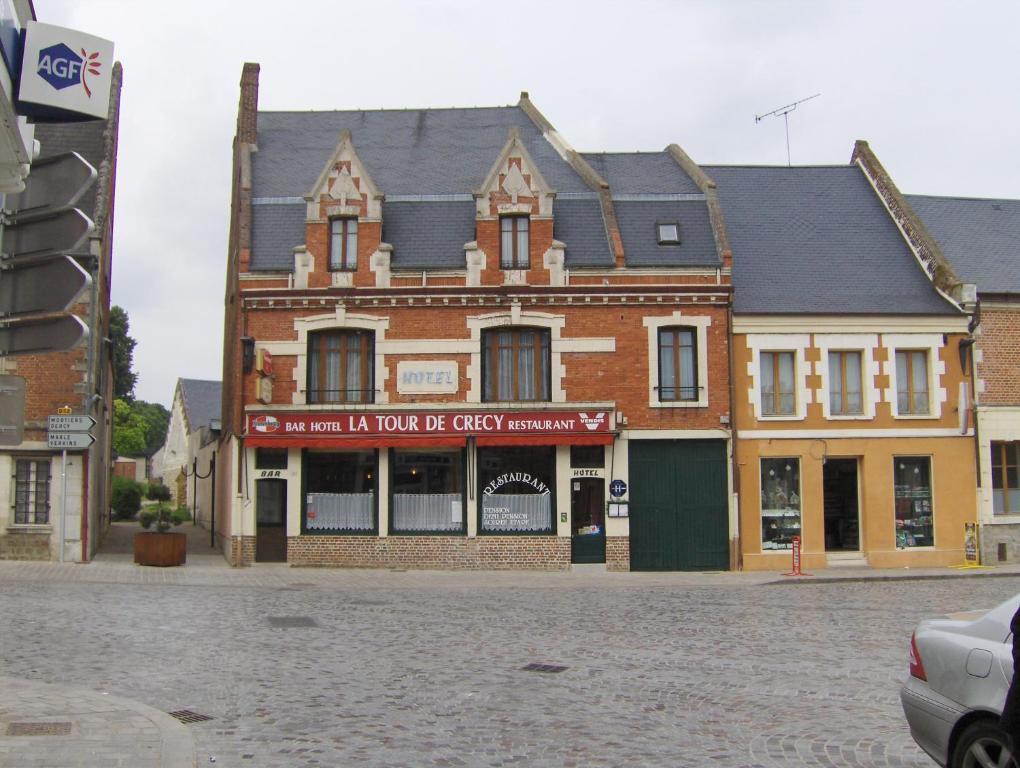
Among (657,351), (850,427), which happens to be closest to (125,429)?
(657,351)

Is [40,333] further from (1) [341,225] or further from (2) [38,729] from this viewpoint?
(1) [341,225]

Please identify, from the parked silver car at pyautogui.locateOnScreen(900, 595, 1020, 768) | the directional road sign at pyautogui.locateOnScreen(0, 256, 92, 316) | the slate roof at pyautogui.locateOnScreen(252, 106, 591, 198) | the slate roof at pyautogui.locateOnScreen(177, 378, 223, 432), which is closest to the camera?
the directional road sign at pyautogui.locateOnScreen(0, 256, 92, 316)

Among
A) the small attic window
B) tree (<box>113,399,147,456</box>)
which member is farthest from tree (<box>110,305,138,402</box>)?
the small attic window

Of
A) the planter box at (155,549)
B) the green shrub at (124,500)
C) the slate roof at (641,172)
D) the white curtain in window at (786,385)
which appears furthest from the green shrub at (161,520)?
the green shrub at (124,500)

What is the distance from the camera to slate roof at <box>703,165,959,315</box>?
27.6 m

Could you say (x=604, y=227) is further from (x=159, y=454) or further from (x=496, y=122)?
(x=159, y=454)

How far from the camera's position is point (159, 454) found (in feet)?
293

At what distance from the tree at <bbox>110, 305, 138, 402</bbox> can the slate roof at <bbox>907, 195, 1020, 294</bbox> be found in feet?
175

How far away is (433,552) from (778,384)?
9562 millimetres

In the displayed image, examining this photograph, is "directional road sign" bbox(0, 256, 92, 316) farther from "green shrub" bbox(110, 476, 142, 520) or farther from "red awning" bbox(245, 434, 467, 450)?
"green shrub" bbox(110, 476, 142, 520)

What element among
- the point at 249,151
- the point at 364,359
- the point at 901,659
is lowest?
the point at 901,659

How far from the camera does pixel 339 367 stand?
26484 mm

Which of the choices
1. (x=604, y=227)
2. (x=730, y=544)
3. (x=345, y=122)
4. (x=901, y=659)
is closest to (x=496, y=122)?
(x=345, y=122)

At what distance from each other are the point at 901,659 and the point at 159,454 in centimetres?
8386
